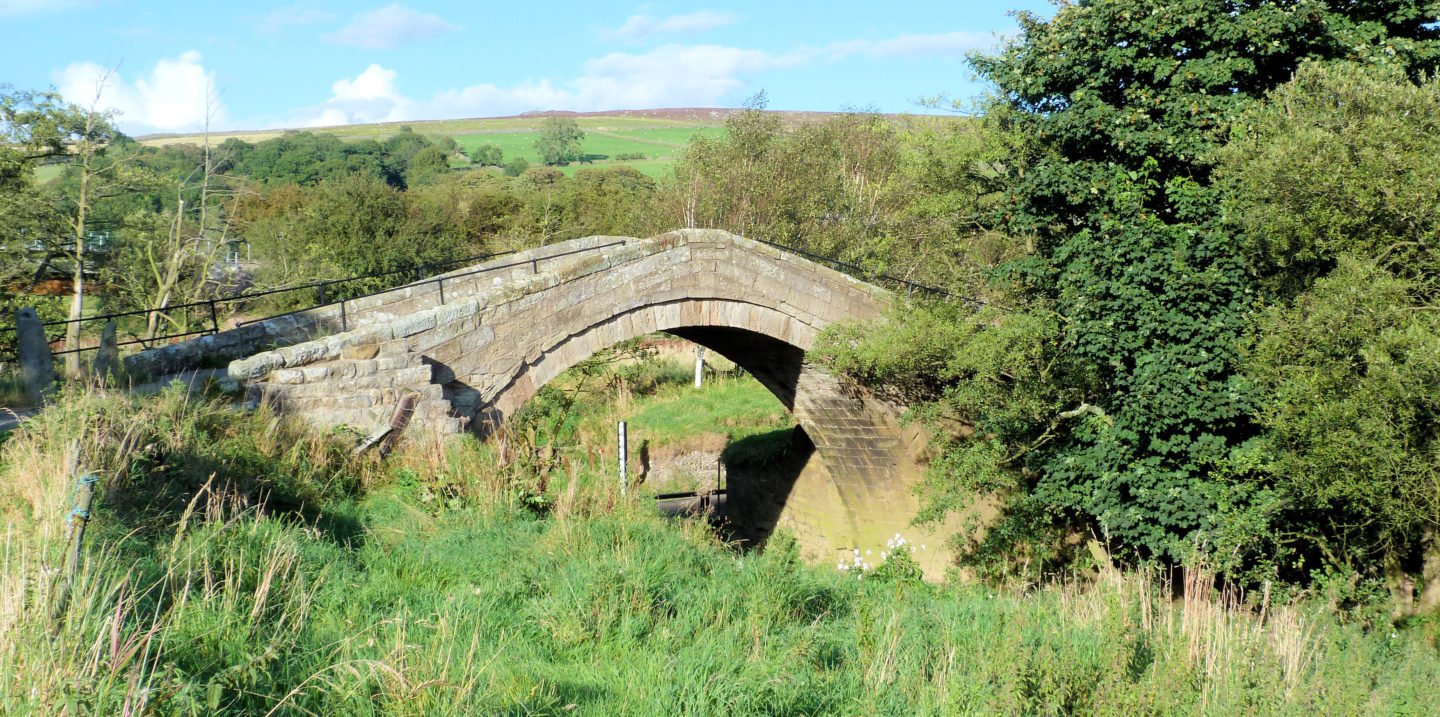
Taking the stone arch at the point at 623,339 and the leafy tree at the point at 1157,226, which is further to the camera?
the leafy tree at the point at 1157,226

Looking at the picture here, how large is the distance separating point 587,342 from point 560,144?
55426 mm

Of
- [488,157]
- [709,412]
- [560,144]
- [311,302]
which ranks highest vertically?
[560,144]

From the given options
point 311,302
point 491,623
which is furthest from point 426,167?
point 491,623

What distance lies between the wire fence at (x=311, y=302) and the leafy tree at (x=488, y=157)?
36.3 metres

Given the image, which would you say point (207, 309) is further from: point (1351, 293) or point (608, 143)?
point (608, 143)

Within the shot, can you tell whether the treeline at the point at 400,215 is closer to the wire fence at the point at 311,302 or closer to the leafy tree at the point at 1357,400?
the wire fence at the point at 311,302

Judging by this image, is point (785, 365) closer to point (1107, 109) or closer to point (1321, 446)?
point (1107, 109)

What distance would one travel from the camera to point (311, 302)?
27031 mm

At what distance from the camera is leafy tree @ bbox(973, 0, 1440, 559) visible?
32.2 ft

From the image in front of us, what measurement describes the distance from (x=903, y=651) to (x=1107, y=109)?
743cm

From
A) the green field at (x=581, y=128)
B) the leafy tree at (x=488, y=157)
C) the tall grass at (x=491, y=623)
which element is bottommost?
the tall grass at (x=491, y=623)

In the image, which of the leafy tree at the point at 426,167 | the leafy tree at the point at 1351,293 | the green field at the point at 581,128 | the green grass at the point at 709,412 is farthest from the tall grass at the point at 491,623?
the leafy tree at the point at 426,167

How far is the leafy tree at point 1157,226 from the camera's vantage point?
32.2 ft

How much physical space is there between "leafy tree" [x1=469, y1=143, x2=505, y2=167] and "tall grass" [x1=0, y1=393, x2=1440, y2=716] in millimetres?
60690
